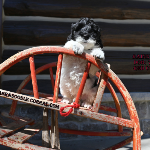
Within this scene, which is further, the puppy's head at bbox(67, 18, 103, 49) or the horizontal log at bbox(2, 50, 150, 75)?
the horizontal log at bbox(2, 50, 150, 75)

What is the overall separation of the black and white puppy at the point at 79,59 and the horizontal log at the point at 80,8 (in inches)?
40.3

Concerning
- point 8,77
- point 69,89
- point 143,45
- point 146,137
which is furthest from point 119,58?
point 8,77

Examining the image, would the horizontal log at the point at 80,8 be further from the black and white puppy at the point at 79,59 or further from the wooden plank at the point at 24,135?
the wooden plank at the point at 24,135

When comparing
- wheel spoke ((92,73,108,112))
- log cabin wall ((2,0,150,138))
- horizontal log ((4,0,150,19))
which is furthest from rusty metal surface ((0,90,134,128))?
horizontal log ((4,0,150,19))

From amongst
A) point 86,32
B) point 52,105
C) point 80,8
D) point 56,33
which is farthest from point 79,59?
point 80,8

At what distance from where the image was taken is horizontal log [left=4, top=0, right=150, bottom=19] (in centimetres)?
208

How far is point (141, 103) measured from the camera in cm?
220

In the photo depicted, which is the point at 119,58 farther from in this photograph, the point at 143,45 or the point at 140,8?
the point at 140,8

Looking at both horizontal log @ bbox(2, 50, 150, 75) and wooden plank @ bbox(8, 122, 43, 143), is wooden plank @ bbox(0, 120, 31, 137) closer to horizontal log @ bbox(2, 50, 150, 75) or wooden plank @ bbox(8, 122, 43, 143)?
wooden plank @ bbox(8, 122, 43, 143)

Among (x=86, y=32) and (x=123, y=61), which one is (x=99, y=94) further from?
(x=123, y=61)

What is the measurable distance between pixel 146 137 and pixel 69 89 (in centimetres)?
139

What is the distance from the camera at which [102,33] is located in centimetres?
218

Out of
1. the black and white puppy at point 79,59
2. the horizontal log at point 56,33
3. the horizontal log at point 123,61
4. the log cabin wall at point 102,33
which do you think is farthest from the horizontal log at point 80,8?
the black and white puppy at point 79,59

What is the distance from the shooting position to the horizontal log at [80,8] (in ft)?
6.82
